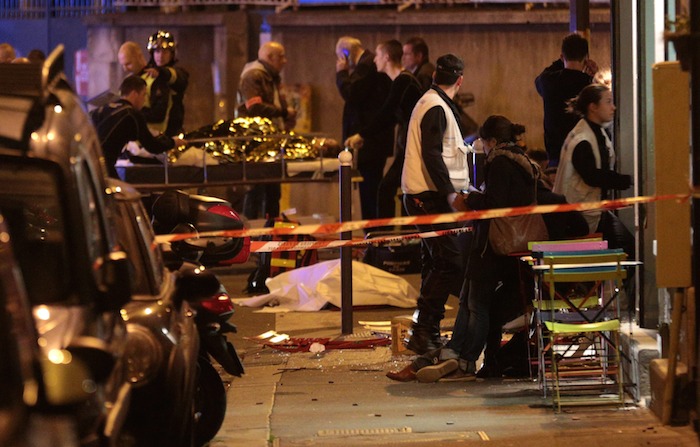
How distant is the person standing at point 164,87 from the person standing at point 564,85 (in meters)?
5.48

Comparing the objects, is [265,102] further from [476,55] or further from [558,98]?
[558,98]

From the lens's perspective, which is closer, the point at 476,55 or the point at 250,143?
the point at 250,143

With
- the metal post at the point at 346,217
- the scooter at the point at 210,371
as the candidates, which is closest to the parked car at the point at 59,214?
the scooter at the point at 210,371

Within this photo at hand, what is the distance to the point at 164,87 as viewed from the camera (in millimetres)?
15992

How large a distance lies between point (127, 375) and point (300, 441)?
2356 millimetres

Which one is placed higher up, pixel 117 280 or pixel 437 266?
pixel 117 280

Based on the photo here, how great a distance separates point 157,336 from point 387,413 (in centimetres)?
286

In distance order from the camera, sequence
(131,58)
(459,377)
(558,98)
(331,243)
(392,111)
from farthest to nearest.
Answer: (131,58) → (392,111) → (558,98) → (331,243) → (459,377)

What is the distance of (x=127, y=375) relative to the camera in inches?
229

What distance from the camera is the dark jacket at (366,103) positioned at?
51.9 ft

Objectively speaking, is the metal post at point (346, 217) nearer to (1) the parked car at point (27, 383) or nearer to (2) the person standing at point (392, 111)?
(2) the person standing at point (392, 111)

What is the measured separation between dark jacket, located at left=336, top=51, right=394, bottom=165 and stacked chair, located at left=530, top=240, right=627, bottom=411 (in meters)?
6.45

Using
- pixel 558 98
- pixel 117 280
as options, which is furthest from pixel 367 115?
pixel 117 280

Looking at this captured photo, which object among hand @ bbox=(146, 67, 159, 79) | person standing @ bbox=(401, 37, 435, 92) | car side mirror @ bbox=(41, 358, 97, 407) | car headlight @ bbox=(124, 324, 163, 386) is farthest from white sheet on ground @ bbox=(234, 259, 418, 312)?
car side mirror @ bbox=(41, 358, 97, 407)
